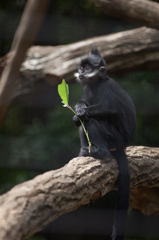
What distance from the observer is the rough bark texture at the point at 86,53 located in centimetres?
273

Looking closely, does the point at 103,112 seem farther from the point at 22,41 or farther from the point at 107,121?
the point at 22,41

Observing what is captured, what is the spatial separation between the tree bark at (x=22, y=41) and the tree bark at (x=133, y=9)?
1.39 m

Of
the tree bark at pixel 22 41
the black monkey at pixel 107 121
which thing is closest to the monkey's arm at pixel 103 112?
the black monkey at pixel 107 121

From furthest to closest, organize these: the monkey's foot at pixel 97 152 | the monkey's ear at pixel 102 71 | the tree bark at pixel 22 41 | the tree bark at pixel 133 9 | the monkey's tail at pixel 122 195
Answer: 1. the tree bark at pixel 133 9
2. the monkey's ear at pixel 102 71
3. the monkey's foot at pixel 97 152
4. the monkey's tail at pixel 122 195
5. the tree bark at pixel 22 41

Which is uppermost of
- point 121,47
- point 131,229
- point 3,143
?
point 121,47

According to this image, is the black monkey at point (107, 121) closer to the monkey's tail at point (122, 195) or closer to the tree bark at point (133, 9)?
the monkey's tail at point (122, 195)

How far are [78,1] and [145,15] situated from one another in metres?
1.29

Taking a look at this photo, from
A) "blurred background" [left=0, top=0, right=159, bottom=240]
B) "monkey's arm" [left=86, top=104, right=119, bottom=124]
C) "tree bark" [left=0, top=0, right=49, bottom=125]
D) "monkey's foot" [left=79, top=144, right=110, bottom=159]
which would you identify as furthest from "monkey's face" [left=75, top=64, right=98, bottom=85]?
"blurred background" [left=0, top=0, right=159, bottom=240]

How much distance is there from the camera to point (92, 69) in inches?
74.1

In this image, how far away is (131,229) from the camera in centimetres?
313

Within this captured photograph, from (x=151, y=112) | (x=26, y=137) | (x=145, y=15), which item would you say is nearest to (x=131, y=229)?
(x=151, y=112)

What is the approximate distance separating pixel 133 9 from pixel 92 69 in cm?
79

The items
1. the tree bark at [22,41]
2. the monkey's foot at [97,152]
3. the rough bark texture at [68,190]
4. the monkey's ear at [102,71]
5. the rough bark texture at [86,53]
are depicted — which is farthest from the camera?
the rough bark texture at [86,53]

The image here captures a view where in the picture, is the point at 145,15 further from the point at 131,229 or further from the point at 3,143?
the point at 131,229
